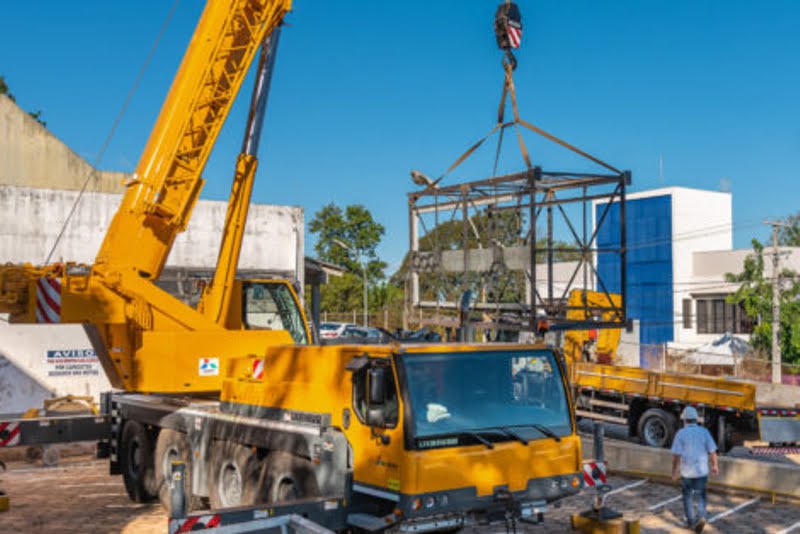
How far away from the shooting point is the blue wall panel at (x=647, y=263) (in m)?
46.7

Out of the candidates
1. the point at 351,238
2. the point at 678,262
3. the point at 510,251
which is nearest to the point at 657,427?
the point at 510,251

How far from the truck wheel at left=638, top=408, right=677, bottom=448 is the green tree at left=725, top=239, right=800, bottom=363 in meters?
19.8

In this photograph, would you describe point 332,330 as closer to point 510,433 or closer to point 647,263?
point 647,263

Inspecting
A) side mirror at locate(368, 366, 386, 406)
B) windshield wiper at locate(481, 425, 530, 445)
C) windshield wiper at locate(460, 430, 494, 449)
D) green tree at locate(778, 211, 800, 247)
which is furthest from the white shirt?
green tree at locate(778, 211, 800, 247)

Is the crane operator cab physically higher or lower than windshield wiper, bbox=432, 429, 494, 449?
higher

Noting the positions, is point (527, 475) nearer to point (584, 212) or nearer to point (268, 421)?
point (268, 421)

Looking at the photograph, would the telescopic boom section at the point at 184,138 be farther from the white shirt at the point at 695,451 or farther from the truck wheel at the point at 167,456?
the white shirt at the point at 695,451

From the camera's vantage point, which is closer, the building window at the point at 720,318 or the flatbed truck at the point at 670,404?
the flatbed truck at the point at 670,404

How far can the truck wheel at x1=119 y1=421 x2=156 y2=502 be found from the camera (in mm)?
12297

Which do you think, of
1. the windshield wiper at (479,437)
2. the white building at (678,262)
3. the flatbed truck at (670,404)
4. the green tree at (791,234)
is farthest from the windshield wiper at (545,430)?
the green tree at (791,234)

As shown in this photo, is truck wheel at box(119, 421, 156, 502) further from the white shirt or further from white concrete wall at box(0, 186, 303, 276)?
white concrete wall at box(0, 186, 303, 276)

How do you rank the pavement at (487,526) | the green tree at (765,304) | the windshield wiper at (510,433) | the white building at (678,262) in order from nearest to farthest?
1. the windshield wiper at (510,433)
2. the pavement at (487,526)
3. the green tree at (765,304)
4. the white building at (678,262)

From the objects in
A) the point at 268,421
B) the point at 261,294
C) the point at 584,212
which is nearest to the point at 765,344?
the point at 584,212

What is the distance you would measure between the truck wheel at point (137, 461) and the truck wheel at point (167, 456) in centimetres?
33
